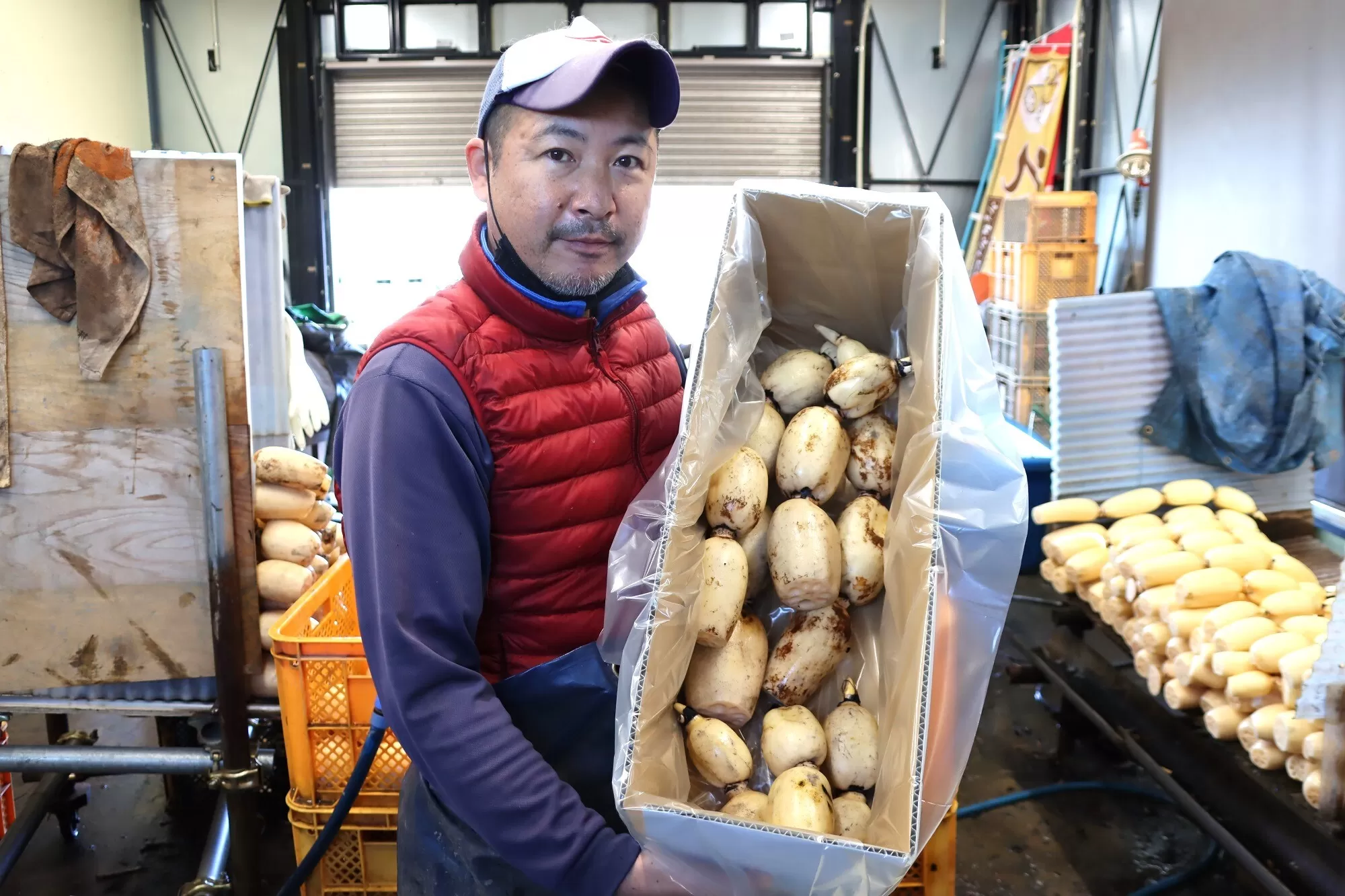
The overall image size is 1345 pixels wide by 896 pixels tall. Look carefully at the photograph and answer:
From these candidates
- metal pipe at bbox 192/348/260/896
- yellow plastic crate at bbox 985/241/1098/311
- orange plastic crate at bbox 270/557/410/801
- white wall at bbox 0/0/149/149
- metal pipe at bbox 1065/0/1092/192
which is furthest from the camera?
metal pipe at bbox 1065/0/1092/192

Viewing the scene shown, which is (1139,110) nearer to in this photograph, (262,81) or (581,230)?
(581,230)

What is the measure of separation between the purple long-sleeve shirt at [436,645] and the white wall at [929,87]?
596 centimetres

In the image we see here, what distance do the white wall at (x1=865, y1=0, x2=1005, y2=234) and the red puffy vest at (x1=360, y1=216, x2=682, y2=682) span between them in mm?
5715

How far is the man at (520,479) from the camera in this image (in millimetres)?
947

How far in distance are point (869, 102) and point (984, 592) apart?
600cm

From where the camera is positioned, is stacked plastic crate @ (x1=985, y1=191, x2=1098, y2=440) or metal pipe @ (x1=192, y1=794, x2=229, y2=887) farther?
stacked plastic crate @ (x1=985, y1=191, x2=1098, y2=440)

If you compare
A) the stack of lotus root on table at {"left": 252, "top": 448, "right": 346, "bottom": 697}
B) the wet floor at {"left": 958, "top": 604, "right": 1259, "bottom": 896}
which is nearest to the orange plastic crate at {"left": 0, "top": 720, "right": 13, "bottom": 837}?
the stack of lotus root on table at {"left": 252, "top": 448, "right": 346, "bottom": 697}

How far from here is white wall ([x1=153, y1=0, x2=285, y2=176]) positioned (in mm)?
6145

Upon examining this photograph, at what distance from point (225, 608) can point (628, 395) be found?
2.85 ft

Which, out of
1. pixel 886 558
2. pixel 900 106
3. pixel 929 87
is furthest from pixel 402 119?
pixel 886 558

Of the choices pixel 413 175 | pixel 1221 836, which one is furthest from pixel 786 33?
pixel 1221 836

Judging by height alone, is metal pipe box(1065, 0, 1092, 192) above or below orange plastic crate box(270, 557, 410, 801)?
above

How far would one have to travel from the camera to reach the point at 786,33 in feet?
20.8

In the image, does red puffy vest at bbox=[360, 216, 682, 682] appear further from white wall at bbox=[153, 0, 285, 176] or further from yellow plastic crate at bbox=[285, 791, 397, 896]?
white wall at bbox=[153, 0, 285, 176]
